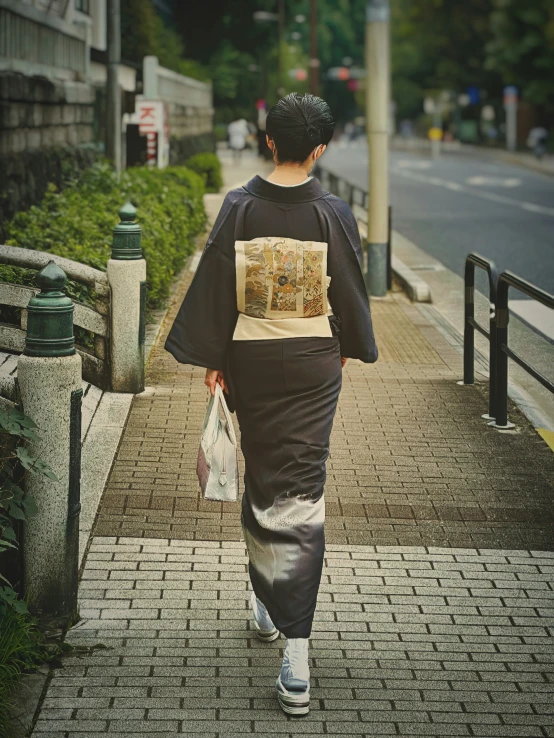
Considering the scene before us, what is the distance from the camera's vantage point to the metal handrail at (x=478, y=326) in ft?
25.5

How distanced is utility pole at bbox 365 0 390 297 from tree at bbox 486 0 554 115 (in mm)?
49507

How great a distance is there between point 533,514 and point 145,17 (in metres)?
30.2

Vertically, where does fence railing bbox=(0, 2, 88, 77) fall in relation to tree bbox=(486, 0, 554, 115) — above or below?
below

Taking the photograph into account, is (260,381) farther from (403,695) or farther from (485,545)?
(485,545)

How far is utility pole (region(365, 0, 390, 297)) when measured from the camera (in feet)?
41.6

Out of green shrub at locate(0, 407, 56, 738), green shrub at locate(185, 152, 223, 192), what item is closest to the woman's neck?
green shrub at locate(0, 407, 56, 738)

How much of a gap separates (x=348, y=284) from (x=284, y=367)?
1.21 ft

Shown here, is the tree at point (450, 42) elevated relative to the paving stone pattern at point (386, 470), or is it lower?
elevated

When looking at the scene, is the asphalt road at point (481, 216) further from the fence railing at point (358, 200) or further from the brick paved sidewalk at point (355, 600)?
the brick paved sidewalk at point (355, 600)

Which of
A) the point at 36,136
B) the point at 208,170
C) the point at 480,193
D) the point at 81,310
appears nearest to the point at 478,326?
the point at 81,310

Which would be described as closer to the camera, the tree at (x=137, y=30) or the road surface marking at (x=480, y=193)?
the road surface marking at (x=480, y=193)

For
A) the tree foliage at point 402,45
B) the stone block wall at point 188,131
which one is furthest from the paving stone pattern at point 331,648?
the tree foliage at point 402,45

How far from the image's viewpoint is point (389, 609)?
15.7 ft

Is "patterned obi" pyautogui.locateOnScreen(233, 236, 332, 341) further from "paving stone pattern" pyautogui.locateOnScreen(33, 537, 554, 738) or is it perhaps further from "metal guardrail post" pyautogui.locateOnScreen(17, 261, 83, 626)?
"paving stone pattern" pyautogui.locateOnScreen(33, 537, 554, 738)
